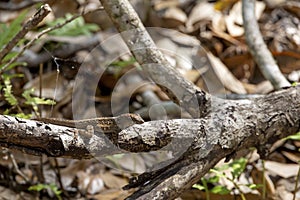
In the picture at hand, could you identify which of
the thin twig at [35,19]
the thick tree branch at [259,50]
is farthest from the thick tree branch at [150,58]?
the thick tree branch at [259,50]

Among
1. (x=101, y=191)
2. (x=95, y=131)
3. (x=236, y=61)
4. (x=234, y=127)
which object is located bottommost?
(x=101, y=191)

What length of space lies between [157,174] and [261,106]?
0.62 meters

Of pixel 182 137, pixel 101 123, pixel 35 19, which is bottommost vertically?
pixel 182 137

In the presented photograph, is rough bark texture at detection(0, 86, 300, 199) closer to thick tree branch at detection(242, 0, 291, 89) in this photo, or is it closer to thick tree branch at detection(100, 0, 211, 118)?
thick tree branch at detection(100, 0, 211, 118)

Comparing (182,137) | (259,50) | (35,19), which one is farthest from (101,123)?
(259,50)

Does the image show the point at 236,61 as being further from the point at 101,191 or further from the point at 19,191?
the point at 19,191

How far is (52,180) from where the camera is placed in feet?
8.83

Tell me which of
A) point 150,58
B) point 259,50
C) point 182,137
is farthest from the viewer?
point 259,50

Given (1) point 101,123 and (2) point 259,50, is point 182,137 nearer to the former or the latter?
(1) point 101,123

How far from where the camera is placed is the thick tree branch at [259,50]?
2.69 m

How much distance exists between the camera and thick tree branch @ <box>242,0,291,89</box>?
269 centimetres

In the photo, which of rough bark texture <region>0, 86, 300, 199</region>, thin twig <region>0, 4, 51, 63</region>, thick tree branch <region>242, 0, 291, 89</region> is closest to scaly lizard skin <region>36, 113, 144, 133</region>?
rough bark texture <region>0, 86, 300, 199</region>

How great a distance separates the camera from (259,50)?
2809 mm

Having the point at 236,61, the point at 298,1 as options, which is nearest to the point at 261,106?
the point at 236,61
